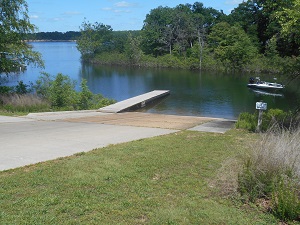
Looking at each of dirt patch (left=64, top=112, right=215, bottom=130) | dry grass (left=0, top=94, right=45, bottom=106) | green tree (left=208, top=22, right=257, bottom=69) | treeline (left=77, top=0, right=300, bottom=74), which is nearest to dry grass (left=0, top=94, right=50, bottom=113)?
dry grass (left=0, top=94, right=45, bottom=106)

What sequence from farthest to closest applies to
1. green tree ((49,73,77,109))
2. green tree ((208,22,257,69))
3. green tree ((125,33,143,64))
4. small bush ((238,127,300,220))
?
1. green tree ((125,33,143,64))
2. green tree ((208,22,257,69))
3. green tree ((49,73,77,109))
4. small bush ((238,127,300,220))

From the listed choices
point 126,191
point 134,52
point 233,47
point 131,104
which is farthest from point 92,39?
point 126,191

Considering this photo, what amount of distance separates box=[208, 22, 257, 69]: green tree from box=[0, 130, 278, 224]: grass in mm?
61848

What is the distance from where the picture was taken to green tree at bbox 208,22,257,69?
66.9 metres

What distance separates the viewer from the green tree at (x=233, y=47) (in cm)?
6688

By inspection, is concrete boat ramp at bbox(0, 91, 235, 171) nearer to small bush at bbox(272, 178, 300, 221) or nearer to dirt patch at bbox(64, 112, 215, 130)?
dirt patch at bbox(64, 112, 215, 130)

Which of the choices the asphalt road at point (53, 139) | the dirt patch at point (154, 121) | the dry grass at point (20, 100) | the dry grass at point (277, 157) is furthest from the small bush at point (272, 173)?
the dry grass at point (20, 100)

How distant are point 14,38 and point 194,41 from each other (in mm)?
64851

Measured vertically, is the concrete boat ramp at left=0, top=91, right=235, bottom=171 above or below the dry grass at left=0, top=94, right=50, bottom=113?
above

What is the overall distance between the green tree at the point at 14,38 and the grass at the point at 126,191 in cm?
1602

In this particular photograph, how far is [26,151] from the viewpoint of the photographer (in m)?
8.31

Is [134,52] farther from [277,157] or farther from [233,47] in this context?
[277,157]

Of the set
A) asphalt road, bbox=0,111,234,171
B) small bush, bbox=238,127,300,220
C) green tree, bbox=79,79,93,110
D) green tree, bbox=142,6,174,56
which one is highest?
Result: green tree, bbox=142,6,174,56

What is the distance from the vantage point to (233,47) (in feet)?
220
